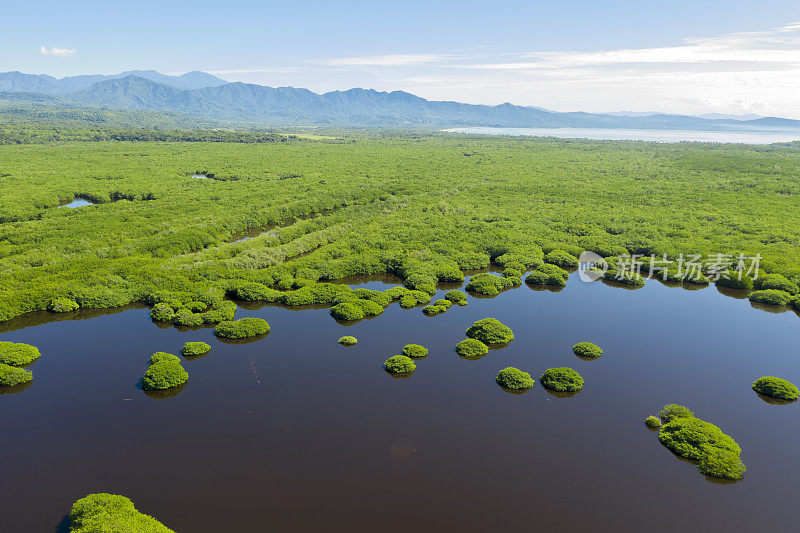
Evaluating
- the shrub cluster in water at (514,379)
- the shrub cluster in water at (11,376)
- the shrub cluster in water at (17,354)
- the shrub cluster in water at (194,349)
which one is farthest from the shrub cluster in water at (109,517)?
the shrub cluster in water at (514,379)

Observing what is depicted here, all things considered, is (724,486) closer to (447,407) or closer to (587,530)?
(587,530)

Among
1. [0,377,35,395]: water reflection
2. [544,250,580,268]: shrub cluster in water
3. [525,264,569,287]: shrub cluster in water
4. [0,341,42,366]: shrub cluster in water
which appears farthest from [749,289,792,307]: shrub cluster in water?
[0,341,42,366]: shrub cluster in water

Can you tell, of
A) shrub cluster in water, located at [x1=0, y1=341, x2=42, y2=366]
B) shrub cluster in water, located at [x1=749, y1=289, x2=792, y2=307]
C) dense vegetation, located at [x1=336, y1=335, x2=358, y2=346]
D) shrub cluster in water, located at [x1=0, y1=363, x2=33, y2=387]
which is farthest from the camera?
shrub cluster in water, located at [x1=749, y1=289, x2=792, y2=307]

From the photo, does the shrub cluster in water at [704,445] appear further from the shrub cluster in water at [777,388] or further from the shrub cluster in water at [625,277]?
the shrub cluster in water at [625,277]

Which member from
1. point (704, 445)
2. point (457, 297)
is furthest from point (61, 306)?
point (704, 445)

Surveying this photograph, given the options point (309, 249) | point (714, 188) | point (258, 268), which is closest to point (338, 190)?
point (309, 249)

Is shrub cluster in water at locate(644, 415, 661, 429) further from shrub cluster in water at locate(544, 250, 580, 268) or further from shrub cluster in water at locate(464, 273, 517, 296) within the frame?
shrub cluster in water at locate(544, 250, 580, 268)
